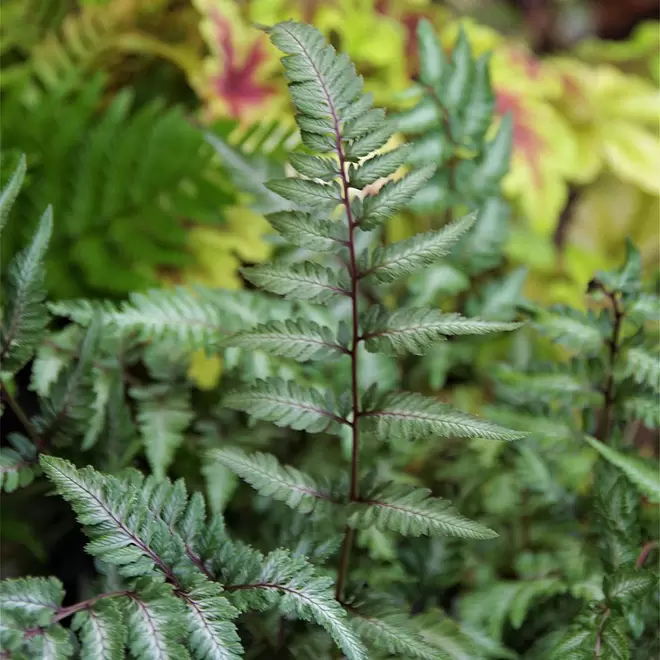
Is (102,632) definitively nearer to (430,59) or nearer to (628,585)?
(628,585)

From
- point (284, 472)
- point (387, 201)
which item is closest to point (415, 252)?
point (387, 201)

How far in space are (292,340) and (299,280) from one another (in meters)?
0.06

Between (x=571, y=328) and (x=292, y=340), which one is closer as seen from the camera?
(x=292, y=340)

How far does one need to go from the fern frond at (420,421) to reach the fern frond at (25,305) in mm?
337

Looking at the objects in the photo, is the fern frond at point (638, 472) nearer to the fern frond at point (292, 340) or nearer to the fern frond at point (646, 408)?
the fern frond at point (646, 408)

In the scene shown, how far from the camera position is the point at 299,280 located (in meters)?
0.61

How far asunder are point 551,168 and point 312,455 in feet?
2.77

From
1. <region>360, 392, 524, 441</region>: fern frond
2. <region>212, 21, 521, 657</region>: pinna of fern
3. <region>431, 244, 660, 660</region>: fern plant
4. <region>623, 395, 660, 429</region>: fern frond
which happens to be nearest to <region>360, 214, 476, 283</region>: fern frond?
<region>212, 21, 521, 657</region>: pinna of fern

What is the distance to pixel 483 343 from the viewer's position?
1.14m

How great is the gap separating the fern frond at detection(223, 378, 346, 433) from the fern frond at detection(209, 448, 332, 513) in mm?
46

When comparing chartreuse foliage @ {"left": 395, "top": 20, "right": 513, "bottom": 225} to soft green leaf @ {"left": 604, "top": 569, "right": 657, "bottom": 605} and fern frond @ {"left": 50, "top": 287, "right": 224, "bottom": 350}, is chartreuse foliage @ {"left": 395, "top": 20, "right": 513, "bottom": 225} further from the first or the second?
soft green leaf @ {"left": 604, "top": 569, "right": 657, "bottom": 605}

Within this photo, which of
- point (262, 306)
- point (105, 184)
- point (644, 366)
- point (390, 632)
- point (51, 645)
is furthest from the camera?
point (105, 184)

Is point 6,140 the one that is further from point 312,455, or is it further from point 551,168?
point 551,168

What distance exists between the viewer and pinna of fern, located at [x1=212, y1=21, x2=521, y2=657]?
0.55m
